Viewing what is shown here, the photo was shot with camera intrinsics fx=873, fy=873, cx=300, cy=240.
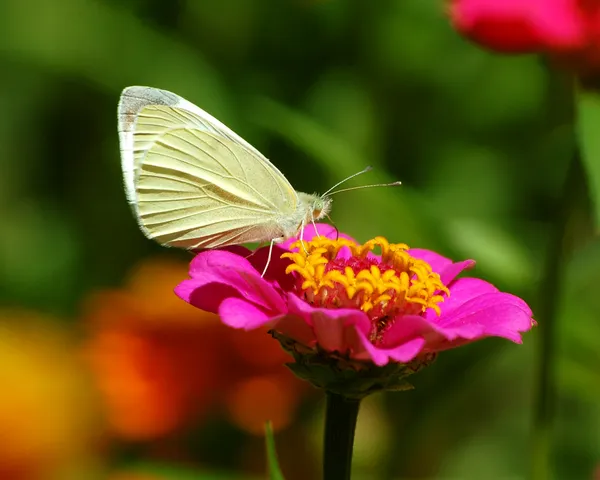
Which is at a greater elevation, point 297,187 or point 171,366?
point 297,187

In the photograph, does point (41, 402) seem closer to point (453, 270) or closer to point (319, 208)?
point (319, 208)

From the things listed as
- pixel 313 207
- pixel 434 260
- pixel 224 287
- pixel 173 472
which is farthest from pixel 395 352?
pixel 173 472

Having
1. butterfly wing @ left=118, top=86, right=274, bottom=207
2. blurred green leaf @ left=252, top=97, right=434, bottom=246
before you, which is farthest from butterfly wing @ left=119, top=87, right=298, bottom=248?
blurred green leaf @ left=252, top=97, right=434, bottom=246

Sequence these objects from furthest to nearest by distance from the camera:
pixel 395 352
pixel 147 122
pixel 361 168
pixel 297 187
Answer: pixel 297 187 → pixel 361 168 → pixel 147 122 → pixel 395 352

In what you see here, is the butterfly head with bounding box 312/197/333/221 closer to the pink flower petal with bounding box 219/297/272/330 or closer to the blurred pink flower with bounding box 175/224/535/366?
the blurred pink flower with bounding box 175/224/535/366

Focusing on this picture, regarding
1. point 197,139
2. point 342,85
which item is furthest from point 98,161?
point 197,139

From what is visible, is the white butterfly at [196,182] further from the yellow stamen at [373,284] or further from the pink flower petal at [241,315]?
the pink flower petal at [241,315]
